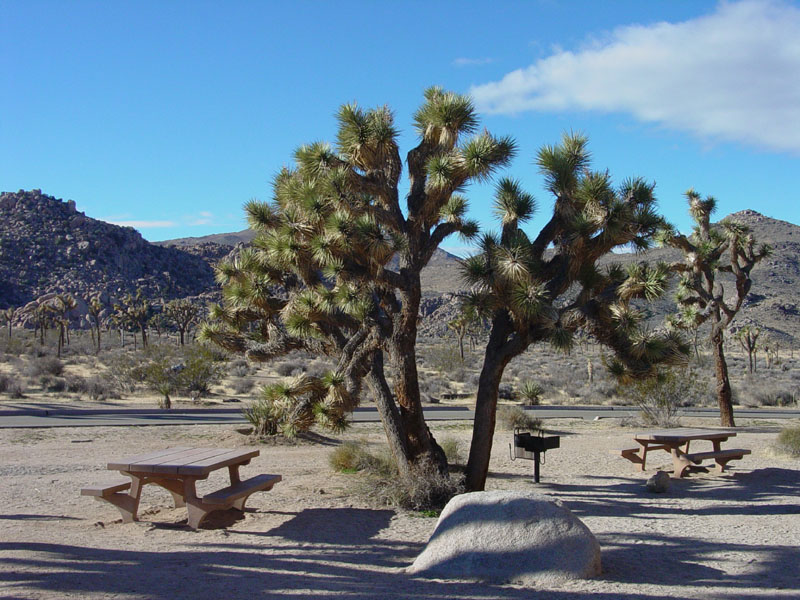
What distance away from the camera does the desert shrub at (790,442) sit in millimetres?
13648

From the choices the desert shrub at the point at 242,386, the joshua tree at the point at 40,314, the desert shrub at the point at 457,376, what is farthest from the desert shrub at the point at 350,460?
the joshua tree at the point at 40,314

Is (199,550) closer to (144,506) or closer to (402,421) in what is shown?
(144,506)

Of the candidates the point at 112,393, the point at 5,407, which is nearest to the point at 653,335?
the point at 5,407

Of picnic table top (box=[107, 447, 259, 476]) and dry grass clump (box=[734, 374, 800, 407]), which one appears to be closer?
picnic table top (box=[107, 447, 259, 476])

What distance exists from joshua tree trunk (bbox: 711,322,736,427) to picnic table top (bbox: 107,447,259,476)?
12.4m

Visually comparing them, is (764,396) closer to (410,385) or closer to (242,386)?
(242,386)

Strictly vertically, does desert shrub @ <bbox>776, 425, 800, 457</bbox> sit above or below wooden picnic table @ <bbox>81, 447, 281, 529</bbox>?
below

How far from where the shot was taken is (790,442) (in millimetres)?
13781

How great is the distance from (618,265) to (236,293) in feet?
17.4

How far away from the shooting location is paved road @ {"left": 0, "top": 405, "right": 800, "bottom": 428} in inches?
734

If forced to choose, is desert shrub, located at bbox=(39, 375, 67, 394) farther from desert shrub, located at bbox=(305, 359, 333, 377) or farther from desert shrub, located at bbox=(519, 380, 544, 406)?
desert shrub, located at bbox=(519, 380, 544, 406)

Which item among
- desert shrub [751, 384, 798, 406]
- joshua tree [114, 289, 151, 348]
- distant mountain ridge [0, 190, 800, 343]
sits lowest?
desert shrub [751, 384, 798, 406]

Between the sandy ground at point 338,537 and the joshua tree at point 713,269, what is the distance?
446 centimetres

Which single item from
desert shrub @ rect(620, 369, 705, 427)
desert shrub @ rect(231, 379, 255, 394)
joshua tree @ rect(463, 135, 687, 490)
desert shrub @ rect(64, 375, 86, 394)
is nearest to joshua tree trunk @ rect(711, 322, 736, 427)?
desert shrub @ rect(620, 369, 705, 427)
